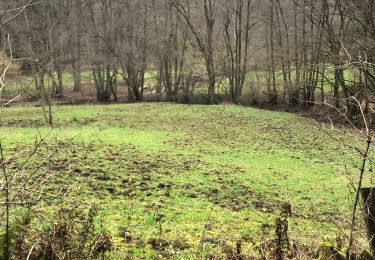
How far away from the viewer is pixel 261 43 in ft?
129

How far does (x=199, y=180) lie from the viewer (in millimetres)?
10977

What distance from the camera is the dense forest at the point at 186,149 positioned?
14.6 feet

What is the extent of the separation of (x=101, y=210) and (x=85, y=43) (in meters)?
38.3

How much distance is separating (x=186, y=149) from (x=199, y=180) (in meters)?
4.60

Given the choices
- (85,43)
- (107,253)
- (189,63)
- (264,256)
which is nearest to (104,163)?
(107,253)

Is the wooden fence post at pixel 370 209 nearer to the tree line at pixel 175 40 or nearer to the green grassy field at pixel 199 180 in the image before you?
the green grassy field at pixel 199 180

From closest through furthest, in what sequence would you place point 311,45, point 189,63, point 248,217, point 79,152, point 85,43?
1. point 248,217
2. point 79,152
3. point 311,45
4. point 189,63
5. point 85,43

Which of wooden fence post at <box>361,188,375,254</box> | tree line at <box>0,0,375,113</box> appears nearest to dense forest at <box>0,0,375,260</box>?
wooden fence post at <box>361,188,375,254</box>

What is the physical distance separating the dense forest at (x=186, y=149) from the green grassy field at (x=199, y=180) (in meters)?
0.05

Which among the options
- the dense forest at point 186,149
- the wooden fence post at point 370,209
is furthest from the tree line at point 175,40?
the wooden fence post at point 370,209

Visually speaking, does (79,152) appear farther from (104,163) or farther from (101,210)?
(101,210)

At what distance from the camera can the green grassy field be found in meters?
6.76

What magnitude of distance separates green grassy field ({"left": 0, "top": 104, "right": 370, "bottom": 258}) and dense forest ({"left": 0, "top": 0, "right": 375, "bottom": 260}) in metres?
0.05

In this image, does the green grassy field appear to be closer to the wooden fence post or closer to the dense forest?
the dense forest
